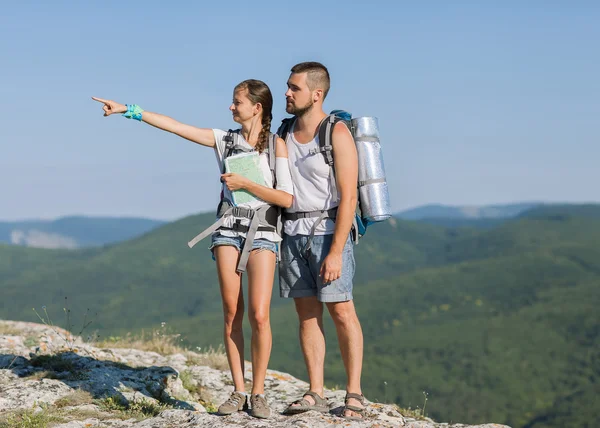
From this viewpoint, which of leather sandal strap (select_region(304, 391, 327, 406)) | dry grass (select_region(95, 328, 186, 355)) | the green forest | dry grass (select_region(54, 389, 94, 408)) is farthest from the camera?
the green forest

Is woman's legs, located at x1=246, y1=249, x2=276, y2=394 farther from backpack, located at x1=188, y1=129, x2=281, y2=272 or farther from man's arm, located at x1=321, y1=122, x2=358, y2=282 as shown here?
man's arm, located at x1=321, y1=122, x2=358, y2=282

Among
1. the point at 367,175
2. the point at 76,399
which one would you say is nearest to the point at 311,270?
the point at 367,175

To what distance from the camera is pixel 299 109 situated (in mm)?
6707

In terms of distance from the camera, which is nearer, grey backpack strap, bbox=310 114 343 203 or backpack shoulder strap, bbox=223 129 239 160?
grey backpack strap, bbox=310 114 343 203

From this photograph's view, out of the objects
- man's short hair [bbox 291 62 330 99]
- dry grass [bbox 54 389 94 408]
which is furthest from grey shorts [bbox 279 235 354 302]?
dry grass [bbox 54 389 94 408]

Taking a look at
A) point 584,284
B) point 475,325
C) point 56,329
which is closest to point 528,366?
point 475,325

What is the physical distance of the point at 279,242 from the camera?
6.89 m

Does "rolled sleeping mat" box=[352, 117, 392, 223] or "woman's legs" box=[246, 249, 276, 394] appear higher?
→ "rolled sleeping mat" box=[352, 117, 392, 223]

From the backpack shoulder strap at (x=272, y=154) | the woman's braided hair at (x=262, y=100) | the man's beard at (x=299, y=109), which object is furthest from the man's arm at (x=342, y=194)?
the woman's braided hair at (x=262, y=100)

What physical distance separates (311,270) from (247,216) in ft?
2.55

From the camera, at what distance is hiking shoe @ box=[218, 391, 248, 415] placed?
7020 millimetres

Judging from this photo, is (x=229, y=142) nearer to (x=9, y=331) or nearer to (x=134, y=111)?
(x=134, y=111)

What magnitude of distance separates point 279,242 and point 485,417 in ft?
385

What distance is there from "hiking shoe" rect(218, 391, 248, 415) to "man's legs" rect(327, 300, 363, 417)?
3.30 feet
